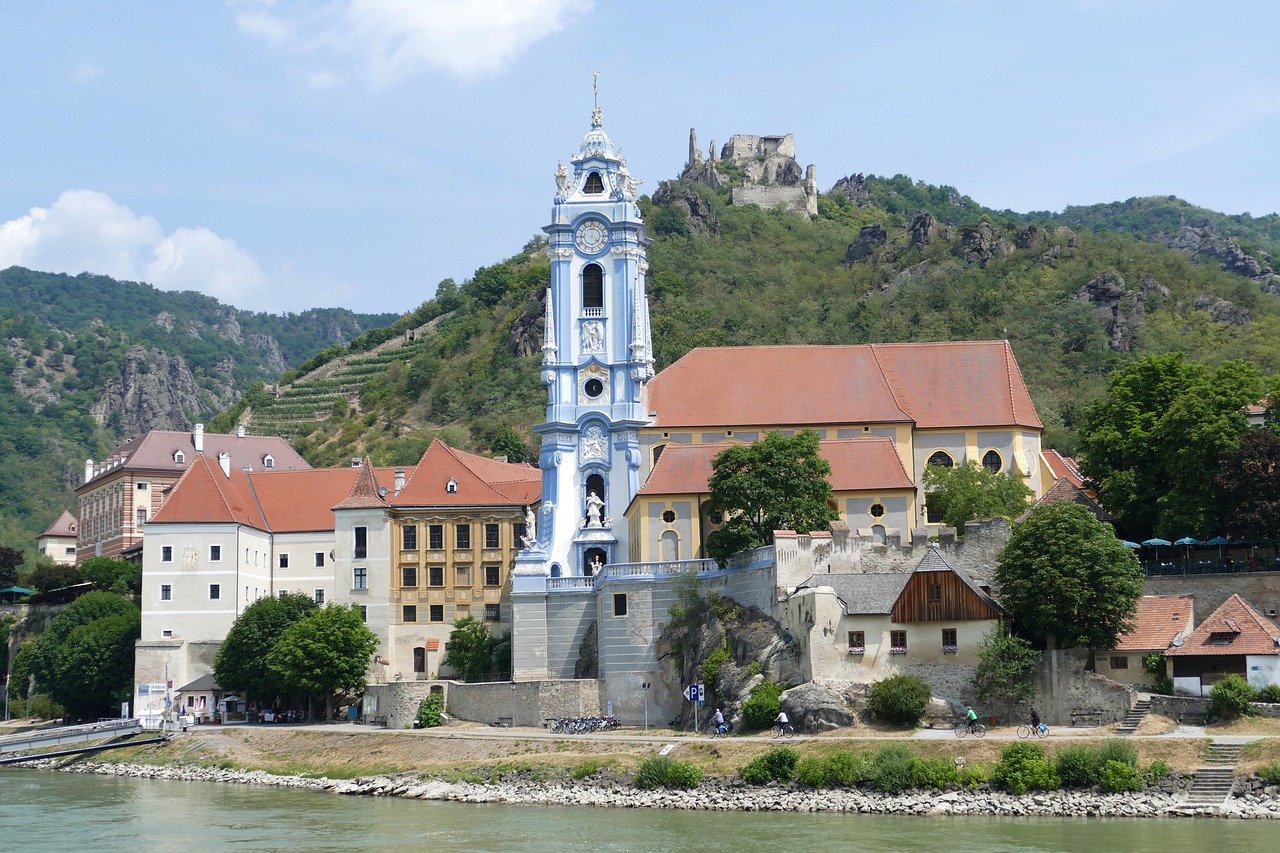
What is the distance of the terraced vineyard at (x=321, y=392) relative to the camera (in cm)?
14688

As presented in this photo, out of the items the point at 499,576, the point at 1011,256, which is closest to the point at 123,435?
the point at 1011,256

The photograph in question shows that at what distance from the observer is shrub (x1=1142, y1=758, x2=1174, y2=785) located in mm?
45875

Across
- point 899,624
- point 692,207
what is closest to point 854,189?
point 692,207

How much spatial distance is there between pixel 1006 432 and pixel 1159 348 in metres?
36.7

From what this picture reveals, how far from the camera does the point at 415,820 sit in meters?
49.1

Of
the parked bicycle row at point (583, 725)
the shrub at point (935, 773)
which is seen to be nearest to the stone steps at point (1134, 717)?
the shrub at point (935, 773)

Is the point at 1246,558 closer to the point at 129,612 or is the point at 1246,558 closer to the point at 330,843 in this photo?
the point at 330,843

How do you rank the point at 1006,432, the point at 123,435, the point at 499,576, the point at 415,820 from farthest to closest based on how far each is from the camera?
the point at 123,435, the point at 499,576, the point at 1006,432, the point at 415,820

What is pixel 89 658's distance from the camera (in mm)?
79000

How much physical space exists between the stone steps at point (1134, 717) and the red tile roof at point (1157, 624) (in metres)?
2.28

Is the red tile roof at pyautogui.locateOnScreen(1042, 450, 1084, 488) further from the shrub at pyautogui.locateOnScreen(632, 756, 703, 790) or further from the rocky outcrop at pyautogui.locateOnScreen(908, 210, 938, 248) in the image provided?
the rocky outcrop at pyautogui.locateOnScreen(908, 210, 938, 248)

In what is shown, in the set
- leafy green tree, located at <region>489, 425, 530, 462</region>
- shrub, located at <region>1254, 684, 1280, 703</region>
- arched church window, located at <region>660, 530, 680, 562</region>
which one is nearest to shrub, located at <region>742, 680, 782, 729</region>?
arched church window, located at <region>660, 530, 680, 562</region>

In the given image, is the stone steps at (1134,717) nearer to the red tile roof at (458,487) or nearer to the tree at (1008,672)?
the tree at (1008,672)

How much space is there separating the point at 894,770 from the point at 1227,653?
11304 millimetres
